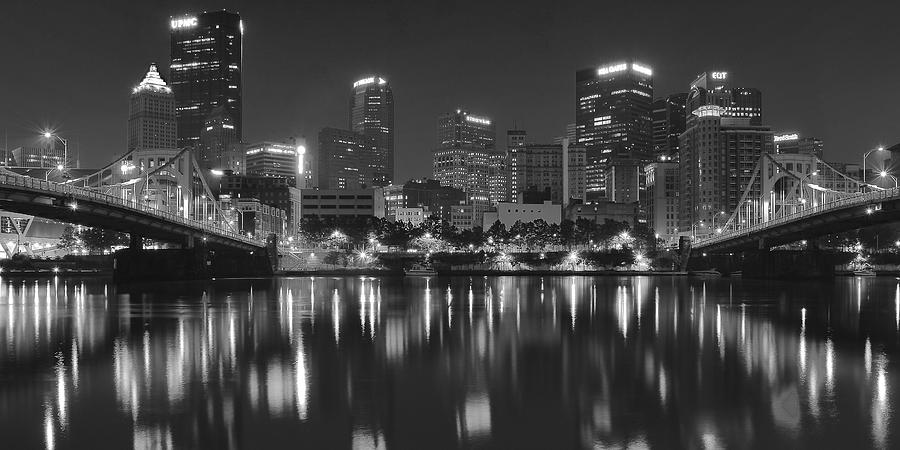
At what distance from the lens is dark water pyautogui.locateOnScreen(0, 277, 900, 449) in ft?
55.2

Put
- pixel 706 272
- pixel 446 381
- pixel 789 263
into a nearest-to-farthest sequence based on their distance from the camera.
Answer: pixel 446 381, pixel 789 263, pixel 706 272

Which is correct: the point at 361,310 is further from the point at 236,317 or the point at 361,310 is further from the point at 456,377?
the point at 456,377

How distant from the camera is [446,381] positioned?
75.2 feet

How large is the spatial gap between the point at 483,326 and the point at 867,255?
138m

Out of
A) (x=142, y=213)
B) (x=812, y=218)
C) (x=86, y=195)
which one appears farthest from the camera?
(x=812, y=218)

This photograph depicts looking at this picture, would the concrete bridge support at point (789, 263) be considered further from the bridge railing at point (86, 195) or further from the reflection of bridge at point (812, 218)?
the bridge railing at point (86, 195)

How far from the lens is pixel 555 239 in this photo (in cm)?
16900

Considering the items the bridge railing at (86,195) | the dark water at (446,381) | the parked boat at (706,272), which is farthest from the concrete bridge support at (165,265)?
the parked boat at (706,272)

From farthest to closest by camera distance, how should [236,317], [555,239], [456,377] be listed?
[555,239], [236,317], [456,377]

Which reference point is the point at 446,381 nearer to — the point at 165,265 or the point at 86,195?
the point at 86,195

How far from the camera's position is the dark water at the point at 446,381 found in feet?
55.2

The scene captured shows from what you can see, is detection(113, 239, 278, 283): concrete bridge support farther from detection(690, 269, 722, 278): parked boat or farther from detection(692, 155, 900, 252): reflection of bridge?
detection(690, 269, 722, 278): parked boat

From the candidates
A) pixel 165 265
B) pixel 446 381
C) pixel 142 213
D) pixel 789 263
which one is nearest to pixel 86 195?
pixel 142 213

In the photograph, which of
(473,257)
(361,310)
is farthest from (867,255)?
(361,310)
